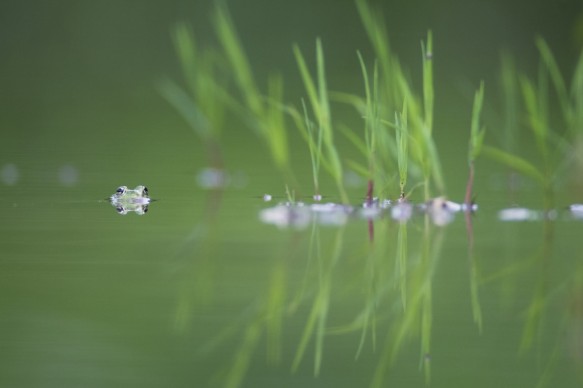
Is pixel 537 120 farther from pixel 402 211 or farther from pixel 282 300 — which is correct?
pixel 282 300

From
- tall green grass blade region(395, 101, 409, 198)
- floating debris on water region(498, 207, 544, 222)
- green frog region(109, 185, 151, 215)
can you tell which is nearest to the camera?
tall green grass blade region(395, 101, 409, 198)

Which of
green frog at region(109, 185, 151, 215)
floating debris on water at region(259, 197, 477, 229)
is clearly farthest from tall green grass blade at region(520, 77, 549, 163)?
green frog at region(109, 185, 151, 215)

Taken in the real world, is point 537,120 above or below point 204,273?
above

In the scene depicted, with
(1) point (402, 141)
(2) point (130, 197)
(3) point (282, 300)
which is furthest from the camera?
(2) point (130, 197)

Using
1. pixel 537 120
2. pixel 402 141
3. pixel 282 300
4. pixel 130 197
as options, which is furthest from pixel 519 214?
pixel 282 300

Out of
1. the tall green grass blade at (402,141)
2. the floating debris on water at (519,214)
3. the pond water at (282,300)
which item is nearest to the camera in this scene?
the pond water at (282,300)

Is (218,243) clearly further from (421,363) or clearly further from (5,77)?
(5,77)

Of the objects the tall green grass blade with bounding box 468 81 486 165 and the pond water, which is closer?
the pond water

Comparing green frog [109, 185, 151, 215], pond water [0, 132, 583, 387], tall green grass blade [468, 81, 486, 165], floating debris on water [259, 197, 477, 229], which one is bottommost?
pond water [0, 132, 583, 387]

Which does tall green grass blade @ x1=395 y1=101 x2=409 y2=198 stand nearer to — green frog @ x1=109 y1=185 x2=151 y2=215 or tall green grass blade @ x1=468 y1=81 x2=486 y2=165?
tall green grass blade @ x1=468 y1=81 x2=486 y2=165

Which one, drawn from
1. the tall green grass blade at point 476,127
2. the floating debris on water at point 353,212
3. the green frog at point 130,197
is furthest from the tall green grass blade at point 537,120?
the green frog at point 130,197

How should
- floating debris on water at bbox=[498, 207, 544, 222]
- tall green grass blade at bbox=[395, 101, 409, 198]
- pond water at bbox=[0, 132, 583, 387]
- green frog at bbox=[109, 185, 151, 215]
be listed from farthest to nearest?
green frog at bbox=[109, 185, 151, 215]
floating debris on water at bbox=[498, 207, 544, 222]
tall green grass blade at bbox=[395, 101, 409, 198]
pond water at bbox=[0, 132, 583, 387]

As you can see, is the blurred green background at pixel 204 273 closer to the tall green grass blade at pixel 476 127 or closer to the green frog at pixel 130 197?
the green frog at pixel 130 197

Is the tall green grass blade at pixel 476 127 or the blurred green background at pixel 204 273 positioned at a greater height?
the tall green grass blade at pixel 476 127
